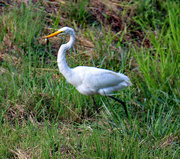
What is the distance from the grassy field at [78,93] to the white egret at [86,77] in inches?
10.9

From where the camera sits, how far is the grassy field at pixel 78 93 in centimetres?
276

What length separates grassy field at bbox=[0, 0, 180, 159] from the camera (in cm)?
276

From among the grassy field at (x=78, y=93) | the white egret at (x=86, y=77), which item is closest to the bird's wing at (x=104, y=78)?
the white egret at (x=86, y=77)

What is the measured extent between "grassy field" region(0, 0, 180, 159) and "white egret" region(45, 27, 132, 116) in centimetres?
28

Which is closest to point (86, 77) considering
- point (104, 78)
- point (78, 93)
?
point (104, 78)

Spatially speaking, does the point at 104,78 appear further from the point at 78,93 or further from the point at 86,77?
the point at 78,93

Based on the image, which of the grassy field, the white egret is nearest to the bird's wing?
the white egret

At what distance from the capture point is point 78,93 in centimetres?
359

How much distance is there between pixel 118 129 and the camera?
9.64 feet

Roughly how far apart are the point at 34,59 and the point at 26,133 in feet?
4.59

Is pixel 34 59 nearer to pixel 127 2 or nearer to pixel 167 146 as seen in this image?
pixel 167 146

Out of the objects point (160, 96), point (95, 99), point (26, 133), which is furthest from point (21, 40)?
point (160, 96)

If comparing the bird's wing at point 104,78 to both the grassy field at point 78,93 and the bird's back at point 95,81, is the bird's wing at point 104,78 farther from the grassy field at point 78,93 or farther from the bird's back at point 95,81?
the grassy field at point 78,93

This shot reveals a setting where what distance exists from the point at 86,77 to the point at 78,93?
0.45m
